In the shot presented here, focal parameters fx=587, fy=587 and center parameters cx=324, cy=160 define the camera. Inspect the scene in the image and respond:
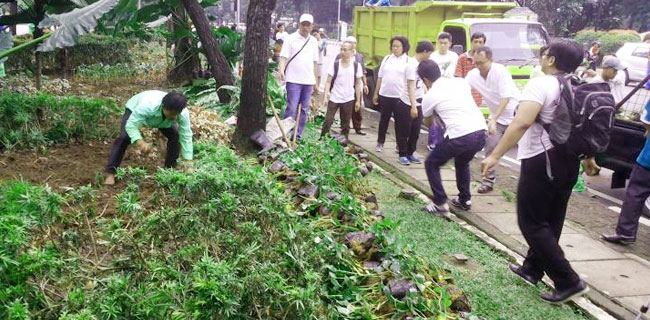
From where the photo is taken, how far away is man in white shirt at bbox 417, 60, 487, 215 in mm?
5797

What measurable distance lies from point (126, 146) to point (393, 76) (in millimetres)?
4196

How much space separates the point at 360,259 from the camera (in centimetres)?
388

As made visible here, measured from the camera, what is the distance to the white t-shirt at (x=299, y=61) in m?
7.83

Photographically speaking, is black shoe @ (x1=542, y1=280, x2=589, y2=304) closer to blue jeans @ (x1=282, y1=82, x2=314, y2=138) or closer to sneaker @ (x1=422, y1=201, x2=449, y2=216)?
sneaker @ (x1=422, y1=201, x2=449, y2=216)

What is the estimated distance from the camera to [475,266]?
15.6ft

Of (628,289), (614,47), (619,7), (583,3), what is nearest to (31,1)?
(628,289)

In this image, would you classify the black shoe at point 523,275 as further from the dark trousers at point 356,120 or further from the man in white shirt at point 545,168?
the dark trousers at point 356,120

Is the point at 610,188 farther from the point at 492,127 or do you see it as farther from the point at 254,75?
the point at 254,75

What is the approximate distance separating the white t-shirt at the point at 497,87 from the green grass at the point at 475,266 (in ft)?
5.21

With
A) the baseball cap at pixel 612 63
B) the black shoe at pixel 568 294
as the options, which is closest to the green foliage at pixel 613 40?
the baseball cap at pixel 612 63

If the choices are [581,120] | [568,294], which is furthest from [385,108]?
[568,294]

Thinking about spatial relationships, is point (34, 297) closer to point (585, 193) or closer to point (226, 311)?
point (226, 311)

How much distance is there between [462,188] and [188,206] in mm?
3627

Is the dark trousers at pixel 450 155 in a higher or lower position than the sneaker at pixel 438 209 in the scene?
higher
